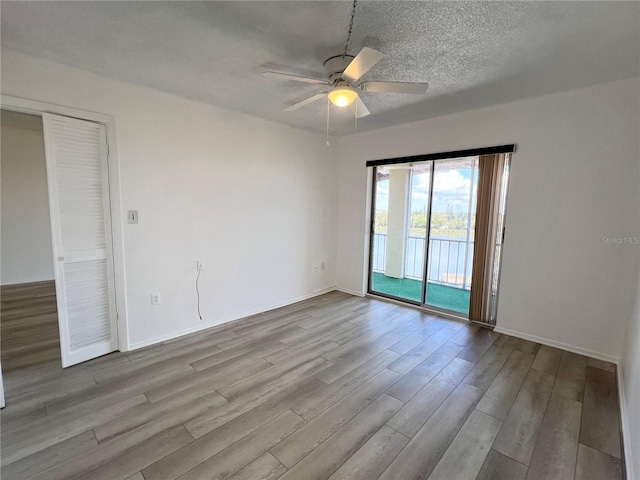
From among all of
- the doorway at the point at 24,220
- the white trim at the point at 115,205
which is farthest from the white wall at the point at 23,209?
the white trim at the point at 115,205

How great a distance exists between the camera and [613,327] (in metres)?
2.73

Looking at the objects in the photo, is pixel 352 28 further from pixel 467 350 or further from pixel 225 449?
pixel 467 350

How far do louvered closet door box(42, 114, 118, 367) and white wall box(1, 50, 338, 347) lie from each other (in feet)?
0.57

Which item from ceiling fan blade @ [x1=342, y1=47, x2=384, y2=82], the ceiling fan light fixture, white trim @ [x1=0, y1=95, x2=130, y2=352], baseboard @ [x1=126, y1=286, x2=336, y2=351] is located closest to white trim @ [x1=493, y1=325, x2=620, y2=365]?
baseboard @ [x1=126, y1=286, x2=336, y2=351]

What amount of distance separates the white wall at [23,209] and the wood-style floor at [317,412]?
3854 millimetres

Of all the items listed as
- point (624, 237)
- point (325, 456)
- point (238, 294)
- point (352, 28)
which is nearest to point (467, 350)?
point (624, 237)

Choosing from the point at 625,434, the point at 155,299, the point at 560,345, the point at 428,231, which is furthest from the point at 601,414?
the point at 155,299

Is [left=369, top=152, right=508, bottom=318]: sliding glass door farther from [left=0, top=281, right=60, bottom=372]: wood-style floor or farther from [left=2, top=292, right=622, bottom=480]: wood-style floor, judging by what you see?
[left=0, top=281, right=60, bottom=372]: wood-style floor

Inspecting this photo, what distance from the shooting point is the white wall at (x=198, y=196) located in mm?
2674

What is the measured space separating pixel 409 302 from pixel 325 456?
9.76 ft

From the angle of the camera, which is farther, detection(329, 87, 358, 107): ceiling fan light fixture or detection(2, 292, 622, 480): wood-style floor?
detection(329, 87, 358, 107): ceiling fan light fixture

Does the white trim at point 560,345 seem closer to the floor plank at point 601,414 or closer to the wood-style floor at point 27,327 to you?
the floor plank at point 601,414

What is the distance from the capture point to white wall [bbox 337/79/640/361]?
8.62ft

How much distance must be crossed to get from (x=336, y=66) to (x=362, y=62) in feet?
1.64
